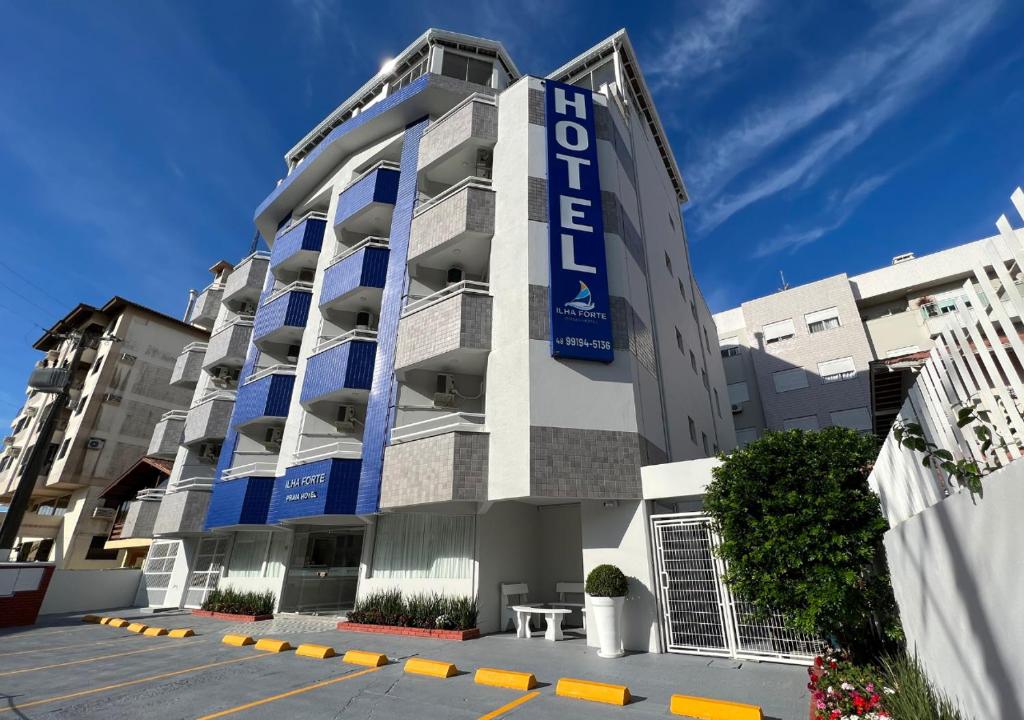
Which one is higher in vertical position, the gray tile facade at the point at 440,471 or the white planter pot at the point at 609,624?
the gray tile facade at the point at 440,471

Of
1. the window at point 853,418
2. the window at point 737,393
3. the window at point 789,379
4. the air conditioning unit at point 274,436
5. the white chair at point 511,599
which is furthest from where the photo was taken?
the window at point 737,393

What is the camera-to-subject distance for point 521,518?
16641mm

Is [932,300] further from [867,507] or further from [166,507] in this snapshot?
[166,507]

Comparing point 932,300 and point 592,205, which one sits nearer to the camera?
point 592,205

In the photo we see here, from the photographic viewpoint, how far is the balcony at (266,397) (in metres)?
21.6

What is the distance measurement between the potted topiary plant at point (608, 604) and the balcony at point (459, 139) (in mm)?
16366

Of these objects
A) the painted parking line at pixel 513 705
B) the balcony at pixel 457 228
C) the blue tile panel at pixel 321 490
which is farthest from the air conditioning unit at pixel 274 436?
the painted parking line at pixel 513 705

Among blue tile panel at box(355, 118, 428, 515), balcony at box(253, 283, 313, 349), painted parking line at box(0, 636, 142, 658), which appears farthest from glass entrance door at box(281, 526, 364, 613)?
balcony at box(253, 283, 313, 349)

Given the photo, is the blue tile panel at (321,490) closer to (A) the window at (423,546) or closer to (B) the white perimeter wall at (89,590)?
(A) the window at (423,546)

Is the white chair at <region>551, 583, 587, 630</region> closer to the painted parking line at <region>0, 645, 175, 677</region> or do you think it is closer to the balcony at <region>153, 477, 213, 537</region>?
the painted parking line at <region>0, 645, 175, 677</region>

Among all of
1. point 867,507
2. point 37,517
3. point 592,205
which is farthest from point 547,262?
point 37,517

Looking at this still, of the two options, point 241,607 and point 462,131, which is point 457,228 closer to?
point 462,131

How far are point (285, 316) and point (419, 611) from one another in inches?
604

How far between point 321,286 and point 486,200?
9608 millimetres
